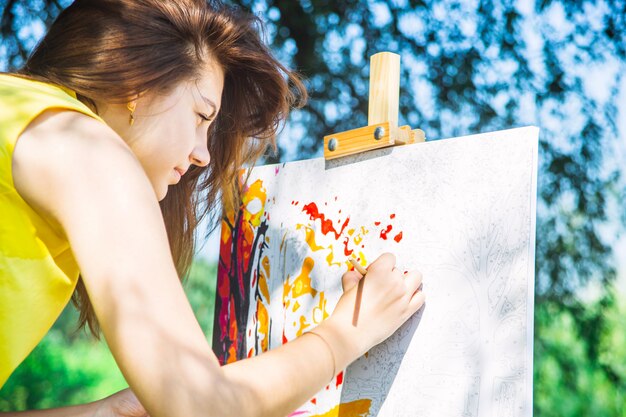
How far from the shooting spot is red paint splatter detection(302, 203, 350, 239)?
1.42m

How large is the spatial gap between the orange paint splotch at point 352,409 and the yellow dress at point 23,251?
591 mm

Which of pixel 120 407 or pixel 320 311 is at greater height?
pixel 320 311

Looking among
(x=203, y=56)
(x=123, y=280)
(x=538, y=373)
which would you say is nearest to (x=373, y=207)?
(x=203, y=56)

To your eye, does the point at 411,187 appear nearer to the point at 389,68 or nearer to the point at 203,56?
the point at 389,68

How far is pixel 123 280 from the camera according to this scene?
75 centimetres

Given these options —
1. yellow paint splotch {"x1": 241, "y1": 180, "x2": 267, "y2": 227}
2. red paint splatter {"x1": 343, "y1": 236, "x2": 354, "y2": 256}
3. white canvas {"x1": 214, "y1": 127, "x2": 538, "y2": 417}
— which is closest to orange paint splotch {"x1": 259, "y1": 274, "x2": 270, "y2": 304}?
white canvas {"x1": 214, "y1": 127, "x2": 538, "y2": 417}

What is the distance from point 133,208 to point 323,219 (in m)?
0.74

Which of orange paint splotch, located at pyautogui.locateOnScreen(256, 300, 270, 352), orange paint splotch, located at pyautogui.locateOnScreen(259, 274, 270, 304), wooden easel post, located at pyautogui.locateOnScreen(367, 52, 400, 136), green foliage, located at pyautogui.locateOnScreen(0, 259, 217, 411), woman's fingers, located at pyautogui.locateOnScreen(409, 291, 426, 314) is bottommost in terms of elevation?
green foliage, located at pyautogui.locateOnScreen(0, 259, 217, 411)

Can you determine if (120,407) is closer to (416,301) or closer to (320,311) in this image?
(320,311)

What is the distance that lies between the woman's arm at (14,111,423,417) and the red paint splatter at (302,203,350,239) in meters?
0.61

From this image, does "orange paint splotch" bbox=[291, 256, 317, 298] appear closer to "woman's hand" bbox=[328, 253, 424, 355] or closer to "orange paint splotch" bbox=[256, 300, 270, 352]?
"orange paint splotch" bbox=[256, 300, 270, 352]

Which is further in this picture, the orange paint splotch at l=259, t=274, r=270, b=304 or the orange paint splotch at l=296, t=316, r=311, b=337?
the orange paint splotch at l=259, t=274, r=270, b=304

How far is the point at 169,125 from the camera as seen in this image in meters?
1.06

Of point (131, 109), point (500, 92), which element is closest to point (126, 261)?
point (131, 109)
